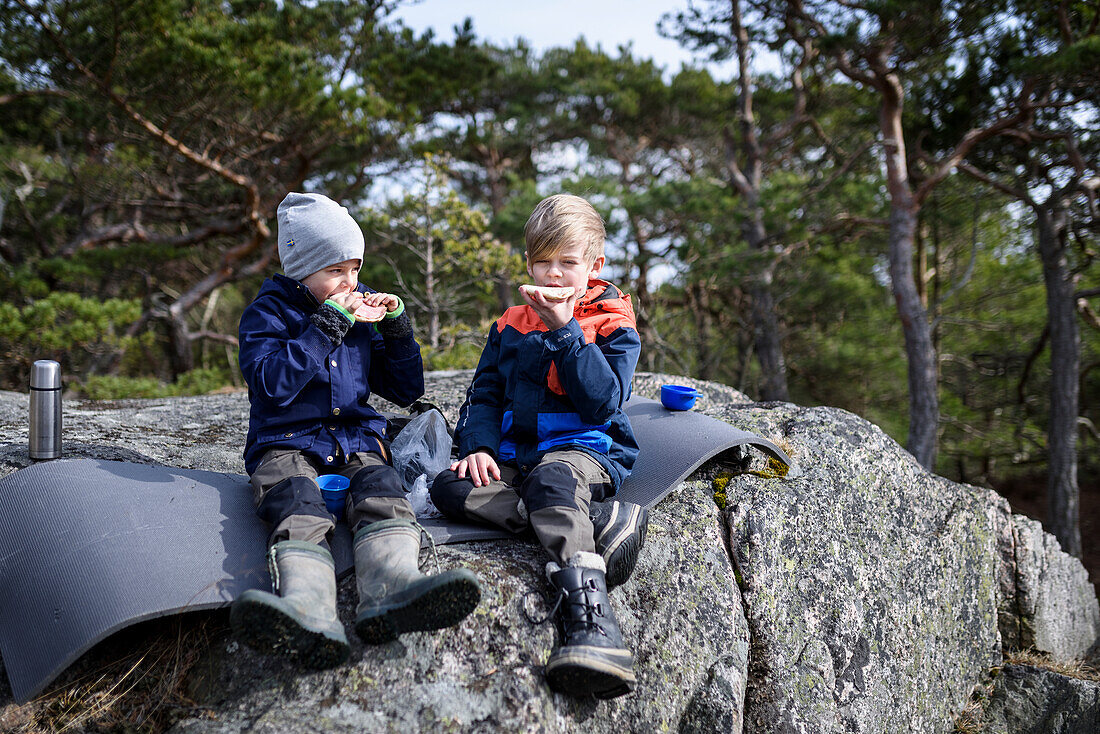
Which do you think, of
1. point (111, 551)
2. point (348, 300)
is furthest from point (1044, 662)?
point (111, 551)

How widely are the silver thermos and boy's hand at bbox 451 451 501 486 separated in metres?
1.78

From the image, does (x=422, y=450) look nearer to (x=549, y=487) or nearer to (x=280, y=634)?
(x=549, y=487)

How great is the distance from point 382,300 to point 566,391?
811 millimetres

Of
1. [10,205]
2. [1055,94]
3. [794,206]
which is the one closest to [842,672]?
[794,206]

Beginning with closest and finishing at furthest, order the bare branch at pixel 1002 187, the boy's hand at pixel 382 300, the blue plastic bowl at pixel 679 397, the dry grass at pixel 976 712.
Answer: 1. the boy's hand at pixel 382 300
2. the dry grass at pixel 976 712
3. the blue plastic bowl at pixel 679 397
4. the bare branch at pixel 1002 187

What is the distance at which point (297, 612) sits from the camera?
5.50 ft

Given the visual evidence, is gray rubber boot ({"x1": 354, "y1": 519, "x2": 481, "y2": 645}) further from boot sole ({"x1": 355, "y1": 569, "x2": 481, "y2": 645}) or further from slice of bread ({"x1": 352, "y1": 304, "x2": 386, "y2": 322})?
slice of bread ({"x1": 352, "y1": 304, "x2": 386, "y2": 322})

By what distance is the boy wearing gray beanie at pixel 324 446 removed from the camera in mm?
1749

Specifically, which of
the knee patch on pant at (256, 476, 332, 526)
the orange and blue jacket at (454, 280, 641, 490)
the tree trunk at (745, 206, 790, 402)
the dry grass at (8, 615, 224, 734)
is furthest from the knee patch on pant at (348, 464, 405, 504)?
the tree trunk at (745, 206, 790, 402)

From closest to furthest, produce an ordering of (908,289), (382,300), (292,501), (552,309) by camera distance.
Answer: (292,501)
(552,309)
(382,300)
(908,289)

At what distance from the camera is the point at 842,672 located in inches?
97.6

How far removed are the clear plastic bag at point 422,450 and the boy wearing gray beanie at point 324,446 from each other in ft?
0.53

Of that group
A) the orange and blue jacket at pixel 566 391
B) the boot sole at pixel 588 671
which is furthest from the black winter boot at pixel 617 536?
the boot sole at pixel 588 671

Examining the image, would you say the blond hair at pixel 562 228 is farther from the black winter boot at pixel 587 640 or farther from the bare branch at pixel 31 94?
the bare branch at pixel 31 94
